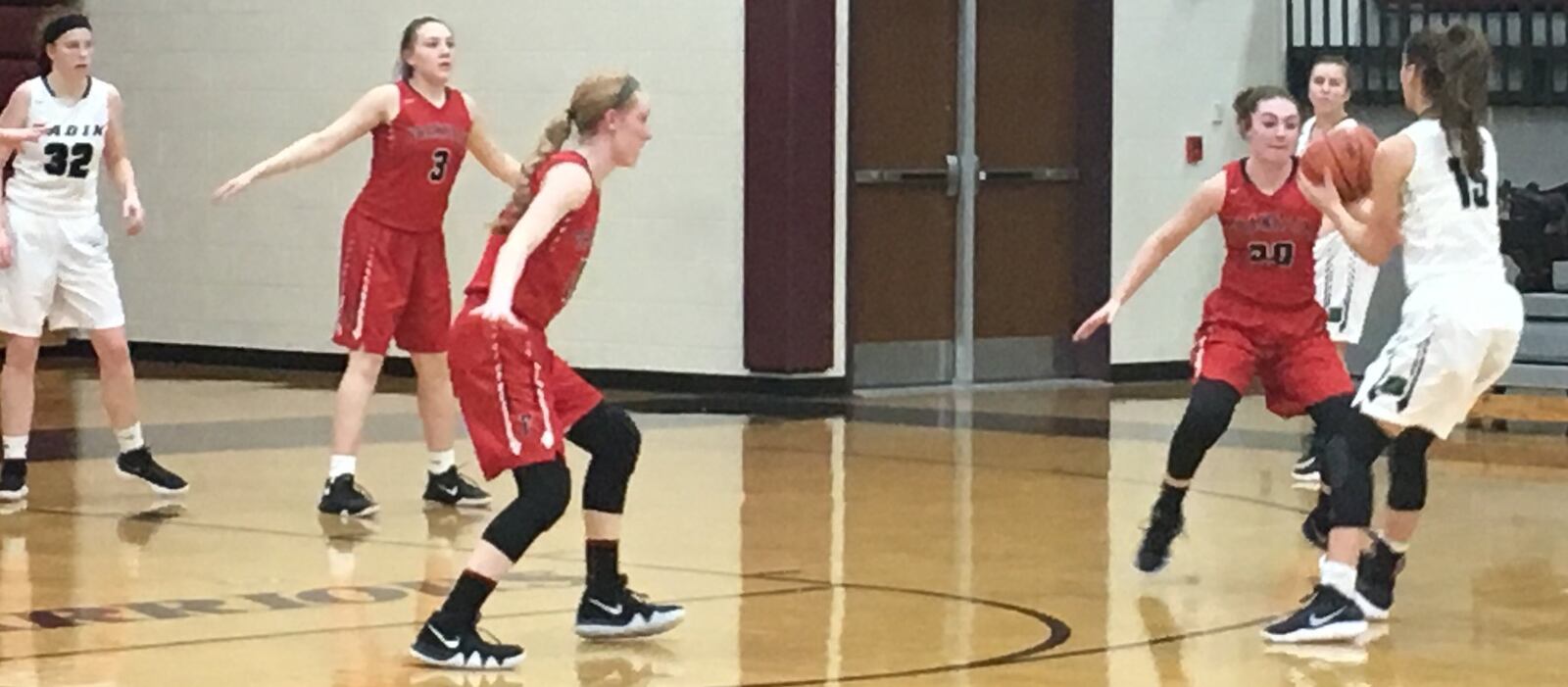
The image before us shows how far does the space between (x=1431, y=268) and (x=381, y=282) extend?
3986mm

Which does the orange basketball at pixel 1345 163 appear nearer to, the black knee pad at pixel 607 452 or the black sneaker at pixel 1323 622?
the black sneaker at pixel 1323 622

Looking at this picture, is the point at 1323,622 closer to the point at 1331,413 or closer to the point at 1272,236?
the point at 1331,413

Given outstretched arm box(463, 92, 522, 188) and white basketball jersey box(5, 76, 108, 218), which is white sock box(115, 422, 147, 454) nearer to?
white basketball jersey box(5, 76, 108, 218)

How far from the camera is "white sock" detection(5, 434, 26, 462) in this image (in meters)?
10.2

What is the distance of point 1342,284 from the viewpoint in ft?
36.2

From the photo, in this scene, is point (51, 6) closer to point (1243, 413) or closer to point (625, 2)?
point (625, 2)

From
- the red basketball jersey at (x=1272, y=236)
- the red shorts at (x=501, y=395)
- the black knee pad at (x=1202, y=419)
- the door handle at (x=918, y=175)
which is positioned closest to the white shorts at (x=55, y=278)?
the red shorts at (x=501, y=395)

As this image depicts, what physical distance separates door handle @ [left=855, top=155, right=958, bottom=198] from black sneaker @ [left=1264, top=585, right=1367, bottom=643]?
766 centimetres

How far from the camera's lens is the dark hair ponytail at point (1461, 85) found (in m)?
7.30

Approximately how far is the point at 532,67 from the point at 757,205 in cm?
152

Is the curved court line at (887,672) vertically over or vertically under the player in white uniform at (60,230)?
under

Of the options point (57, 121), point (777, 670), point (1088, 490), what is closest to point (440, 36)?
point (57, 121)

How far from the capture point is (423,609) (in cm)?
770

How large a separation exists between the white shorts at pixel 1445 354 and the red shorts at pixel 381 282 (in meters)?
3.82
